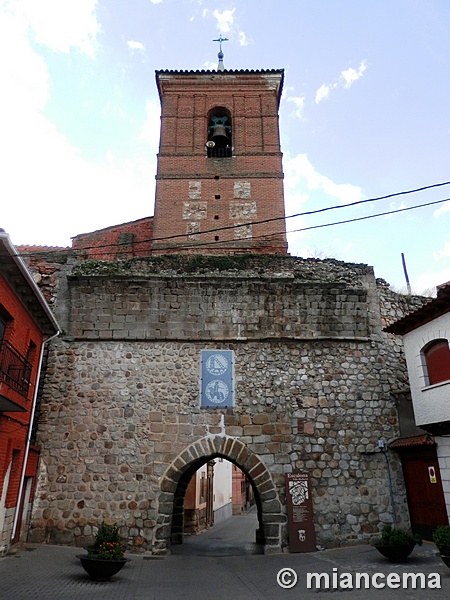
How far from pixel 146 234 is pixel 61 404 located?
880 cm

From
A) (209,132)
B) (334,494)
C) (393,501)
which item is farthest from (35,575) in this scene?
(209,132)

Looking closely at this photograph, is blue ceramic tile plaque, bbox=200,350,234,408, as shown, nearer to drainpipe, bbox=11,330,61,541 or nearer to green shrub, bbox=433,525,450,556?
drainpipe, bbox=11,330,61,541

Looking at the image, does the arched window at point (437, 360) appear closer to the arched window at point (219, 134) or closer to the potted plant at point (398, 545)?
the potted plant at point (398, 545)

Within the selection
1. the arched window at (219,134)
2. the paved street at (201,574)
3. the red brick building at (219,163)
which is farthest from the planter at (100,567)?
the arched window at (219,134)

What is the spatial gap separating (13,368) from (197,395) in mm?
4356

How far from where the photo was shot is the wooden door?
10.0m

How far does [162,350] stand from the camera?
11.7 m

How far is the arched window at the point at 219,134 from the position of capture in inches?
766

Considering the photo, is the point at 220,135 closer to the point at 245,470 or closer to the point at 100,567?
the point at 245,470

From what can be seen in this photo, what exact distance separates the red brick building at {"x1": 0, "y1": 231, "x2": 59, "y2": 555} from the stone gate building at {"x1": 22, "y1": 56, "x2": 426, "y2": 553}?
684mm

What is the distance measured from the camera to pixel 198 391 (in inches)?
447

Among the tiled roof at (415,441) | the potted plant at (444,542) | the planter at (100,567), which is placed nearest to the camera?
→ the potted plant at (444,542)

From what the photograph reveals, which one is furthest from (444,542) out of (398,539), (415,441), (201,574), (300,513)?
(201,574)

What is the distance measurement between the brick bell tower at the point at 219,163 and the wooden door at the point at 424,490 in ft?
28.9
